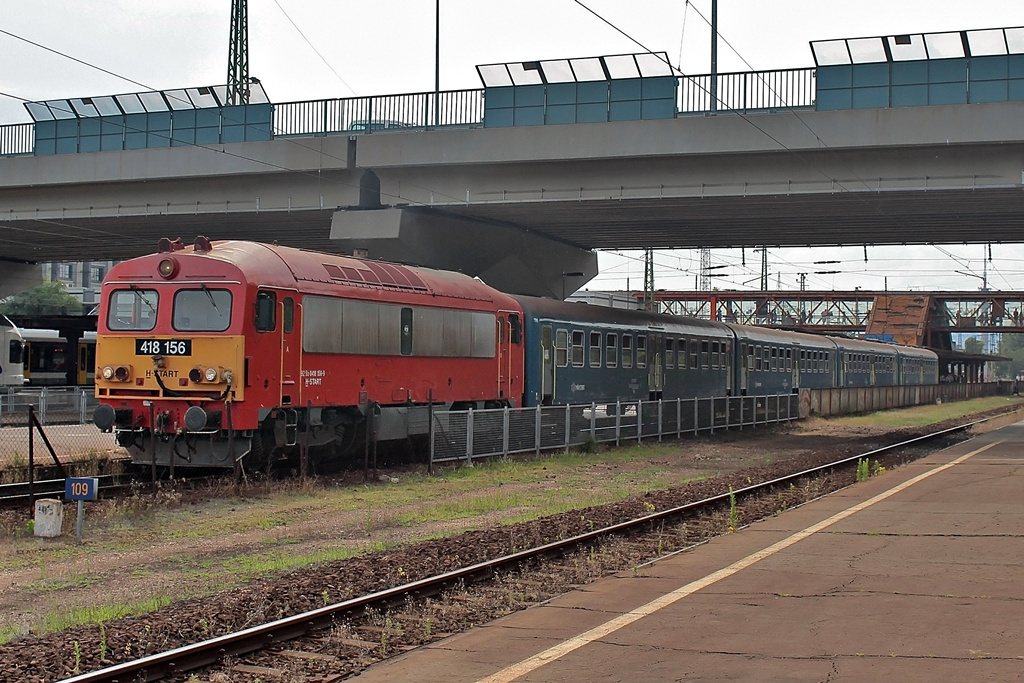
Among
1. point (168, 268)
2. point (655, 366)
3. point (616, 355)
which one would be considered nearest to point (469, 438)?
point (168, 268)

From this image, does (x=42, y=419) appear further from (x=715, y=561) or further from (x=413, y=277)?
(x=715, y=561)

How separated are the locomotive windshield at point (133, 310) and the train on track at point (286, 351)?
0.02 metres

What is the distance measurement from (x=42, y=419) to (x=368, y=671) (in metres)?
25.0

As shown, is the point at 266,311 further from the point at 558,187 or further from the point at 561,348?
the point at 558,187

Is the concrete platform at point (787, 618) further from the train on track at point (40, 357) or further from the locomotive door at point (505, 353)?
the train on track at point (40, 357)

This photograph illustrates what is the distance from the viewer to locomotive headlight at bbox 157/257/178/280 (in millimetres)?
18109

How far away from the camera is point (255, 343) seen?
1755cm

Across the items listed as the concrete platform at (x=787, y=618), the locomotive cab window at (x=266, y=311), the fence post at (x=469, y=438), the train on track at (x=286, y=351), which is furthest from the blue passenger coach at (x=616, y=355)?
the concrete platform at (x=787, y=618)

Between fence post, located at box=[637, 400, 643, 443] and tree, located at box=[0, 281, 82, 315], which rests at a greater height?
tree, located at box=[0, 281, 82, 315]

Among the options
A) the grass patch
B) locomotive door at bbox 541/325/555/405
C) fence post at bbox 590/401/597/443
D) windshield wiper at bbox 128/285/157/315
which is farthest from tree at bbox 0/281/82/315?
windshield wiper at bbox 128/285/157/315

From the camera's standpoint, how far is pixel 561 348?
Result: 2805 cm

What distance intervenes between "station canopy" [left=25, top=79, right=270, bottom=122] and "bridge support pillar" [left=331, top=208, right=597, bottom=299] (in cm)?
520

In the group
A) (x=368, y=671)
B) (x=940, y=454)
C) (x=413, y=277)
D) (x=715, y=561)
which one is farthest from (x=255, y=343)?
(x=940, y=454)

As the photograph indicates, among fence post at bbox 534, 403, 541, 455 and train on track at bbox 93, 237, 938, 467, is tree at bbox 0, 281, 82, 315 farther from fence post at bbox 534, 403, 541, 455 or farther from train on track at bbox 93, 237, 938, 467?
fence post at bbox 534, 403, 541, 455
